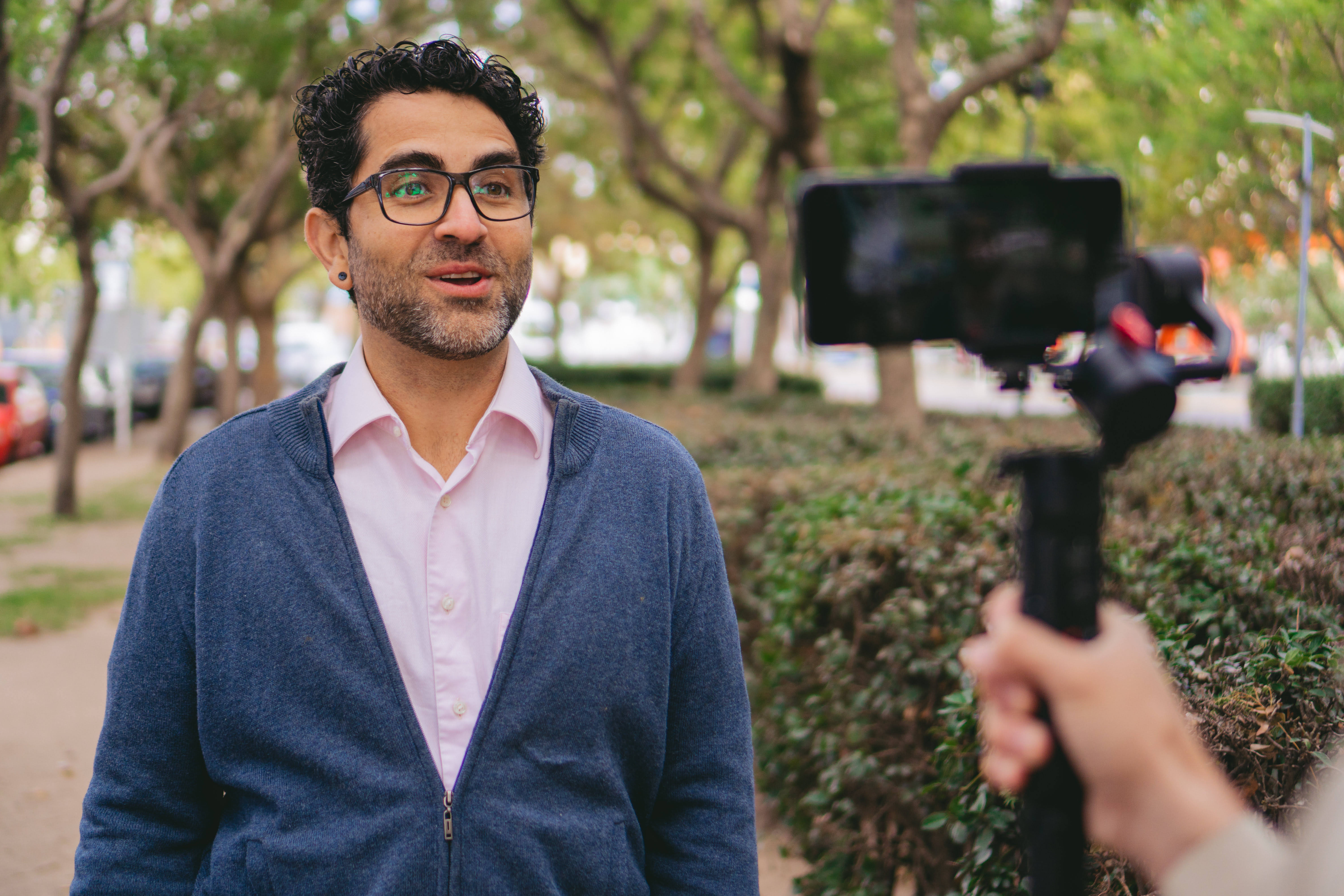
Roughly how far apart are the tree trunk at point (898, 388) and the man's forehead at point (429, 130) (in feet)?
29.0

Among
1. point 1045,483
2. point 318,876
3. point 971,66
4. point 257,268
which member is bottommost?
point 318,876

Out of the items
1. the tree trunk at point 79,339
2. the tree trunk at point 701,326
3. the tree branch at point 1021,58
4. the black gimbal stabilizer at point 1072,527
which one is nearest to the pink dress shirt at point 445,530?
the black gimbal stabilizer at point 1072,527

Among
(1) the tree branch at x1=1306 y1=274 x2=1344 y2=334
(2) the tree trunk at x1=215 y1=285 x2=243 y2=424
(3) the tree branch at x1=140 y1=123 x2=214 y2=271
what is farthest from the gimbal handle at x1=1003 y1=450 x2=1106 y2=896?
(2) the tree trunk at x1=215 y1=285 x2=243 y2=424

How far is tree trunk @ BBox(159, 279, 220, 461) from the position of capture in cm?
1519

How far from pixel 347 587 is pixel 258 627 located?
0.15m

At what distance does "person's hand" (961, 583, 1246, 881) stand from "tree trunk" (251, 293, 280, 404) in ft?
67.3

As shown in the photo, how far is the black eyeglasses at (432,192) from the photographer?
6.23 ft

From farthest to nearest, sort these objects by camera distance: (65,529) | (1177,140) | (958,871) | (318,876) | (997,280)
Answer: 1. (65,529)
2. (1177,140)
3. (958,871)
4. (318,876)
5. (997,280)

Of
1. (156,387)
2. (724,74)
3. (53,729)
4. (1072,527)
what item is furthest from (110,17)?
(156,387)

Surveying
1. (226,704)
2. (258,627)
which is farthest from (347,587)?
(226,704)

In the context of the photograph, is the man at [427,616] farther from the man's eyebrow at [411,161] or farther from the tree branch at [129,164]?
the tree branch at [129,164]

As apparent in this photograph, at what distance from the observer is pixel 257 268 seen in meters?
21.6

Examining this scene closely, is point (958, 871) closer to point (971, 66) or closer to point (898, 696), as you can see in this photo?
point (898, 696)

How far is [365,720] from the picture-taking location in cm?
→ 167
